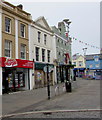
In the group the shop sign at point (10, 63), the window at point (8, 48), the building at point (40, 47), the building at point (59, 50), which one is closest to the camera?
the shop sign at point (10, 63)

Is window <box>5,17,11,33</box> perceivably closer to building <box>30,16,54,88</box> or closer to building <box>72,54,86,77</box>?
building <box>30,16,54,88</box>

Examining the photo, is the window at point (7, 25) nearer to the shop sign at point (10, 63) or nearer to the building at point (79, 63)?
the shop sign at point (10, 63)

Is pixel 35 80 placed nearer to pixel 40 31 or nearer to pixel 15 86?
pixel 15 86

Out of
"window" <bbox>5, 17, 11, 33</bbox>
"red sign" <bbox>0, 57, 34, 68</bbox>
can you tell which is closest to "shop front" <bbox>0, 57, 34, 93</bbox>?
"red sign" <bbox>0, 57, 34, 68</bbox>

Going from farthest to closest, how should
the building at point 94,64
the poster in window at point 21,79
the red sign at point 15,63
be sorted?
1. the building at point 94,64
2. the poster in window at point 21,79
3. the red sign at point 15,63

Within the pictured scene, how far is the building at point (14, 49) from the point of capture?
1684cm

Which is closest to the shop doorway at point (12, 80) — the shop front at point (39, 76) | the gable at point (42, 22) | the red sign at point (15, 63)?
the red sign at point (15, 63)

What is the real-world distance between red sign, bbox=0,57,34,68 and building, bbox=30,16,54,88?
48.1 inches

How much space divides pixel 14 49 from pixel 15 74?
275 cm

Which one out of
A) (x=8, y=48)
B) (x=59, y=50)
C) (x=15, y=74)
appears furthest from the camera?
(x=59, y=50)

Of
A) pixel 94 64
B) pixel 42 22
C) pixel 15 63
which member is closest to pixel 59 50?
pixel 42 22

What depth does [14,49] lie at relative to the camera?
18219mm

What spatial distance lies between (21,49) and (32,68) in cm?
283

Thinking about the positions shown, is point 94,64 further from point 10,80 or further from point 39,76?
point 10,80
